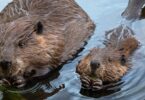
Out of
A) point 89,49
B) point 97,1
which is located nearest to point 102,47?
point 89,49

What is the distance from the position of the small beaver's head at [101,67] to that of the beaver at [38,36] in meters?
0.32

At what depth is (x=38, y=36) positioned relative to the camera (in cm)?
479

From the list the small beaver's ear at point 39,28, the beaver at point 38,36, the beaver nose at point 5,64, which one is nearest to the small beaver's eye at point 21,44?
the beaver at point 38,36

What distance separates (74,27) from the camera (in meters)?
5.31

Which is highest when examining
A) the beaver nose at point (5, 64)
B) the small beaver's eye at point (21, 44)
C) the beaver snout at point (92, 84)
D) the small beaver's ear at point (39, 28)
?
the small beaver's ear at point (39, 28)

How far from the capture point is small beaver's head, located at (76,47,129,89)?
14.5 ft

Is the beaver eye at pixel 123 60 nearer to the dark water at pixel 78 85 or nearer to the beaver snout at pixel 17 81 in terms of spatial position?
the dark water at pixel 78 85

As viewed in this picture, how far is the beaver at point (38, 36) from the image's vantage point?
178 inches

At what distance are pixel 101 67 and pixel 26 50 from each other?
25.1 inches

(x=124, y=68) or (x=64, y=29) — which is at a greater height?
(x=64, y=29)

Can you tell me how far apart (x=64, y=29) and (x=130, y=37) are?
0.59 m

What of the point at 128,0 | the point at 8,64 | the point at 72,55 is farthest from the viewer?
the point at 128,0

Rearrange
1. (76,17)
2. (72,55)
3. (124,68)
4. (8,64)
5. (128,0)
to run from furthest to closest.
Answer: (128,0), (76,17), (72,55), (124,68), (8,64)

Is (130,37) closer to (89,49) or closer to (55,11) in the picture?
(89,49)
